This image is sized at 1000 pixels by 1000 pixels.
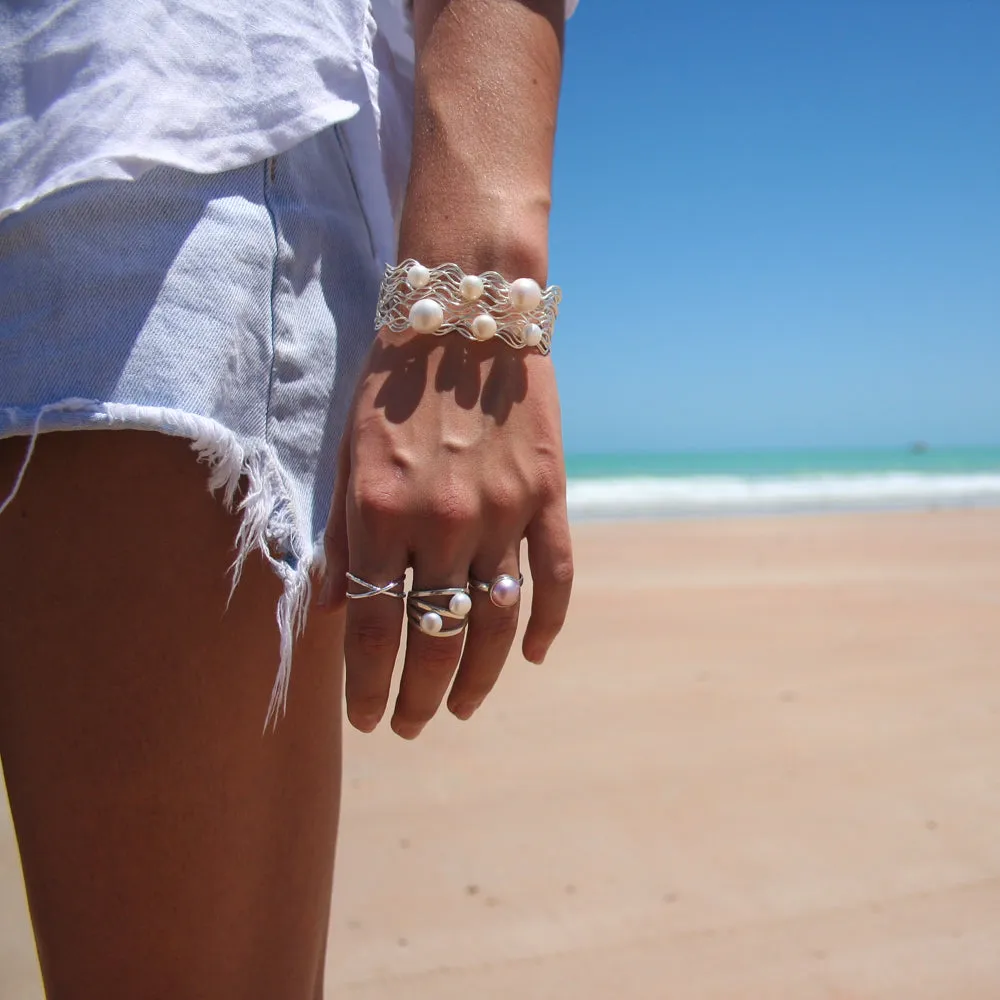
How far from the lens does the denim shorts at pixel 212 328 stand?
530mm

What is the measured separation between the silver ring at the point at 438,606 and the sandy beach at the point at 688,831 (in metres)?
1.07

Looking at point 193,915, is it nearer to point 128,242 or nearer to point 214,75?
point 128,242

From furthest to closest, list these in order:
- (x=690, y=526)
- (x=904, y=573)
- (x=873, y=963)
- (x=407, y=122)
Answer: (x=690, y=526) → (x=904, y=573) → (x=873, y=963) → (x=407, y=122)

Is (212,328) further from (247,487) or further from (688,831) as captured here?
(688,831)

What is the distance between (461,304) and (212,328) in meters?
0.16

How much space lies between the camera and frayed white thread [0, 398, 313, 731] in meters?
0.53

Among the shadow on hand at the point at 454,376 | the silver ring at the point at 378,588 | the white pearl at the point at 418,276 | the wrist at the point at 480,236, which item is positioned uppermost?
the wrist at the point at 480,236

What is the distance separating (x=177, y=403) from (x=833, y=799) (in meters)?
1.84

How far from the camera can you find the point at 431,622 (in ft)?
1.72

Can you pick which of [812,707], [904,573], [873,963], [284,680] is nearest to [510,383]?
[284,680]

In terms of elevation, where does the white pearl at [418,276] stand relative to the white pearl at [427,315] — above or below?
above

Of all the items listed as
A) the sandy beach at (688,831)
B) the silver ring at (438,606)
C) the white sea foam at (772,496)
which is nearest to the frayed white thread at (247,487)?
the silver ring at (438,606)

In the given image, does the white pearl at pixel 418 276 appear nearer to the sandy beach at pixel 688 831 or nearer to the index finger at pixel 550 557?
the index finger at pixel 550 557

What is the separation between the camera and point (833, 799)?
195 centimetres
